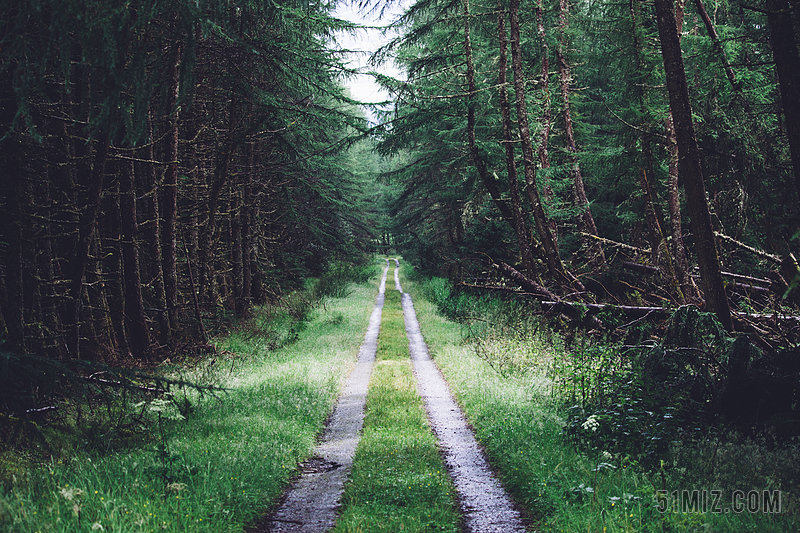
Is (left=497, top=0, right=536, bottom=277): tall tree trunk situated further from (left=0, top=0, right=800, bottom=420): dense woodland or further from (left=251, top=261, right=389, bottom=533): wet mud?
(left=251, top=261, right=389, bottom=533): wet mud

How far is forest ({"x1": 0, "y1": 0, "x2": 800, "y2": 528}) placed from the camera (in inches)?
187

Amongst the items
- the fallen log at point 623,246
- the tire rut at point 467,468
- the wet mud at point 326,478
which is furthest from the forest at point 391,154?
the wet mud at point 326,478

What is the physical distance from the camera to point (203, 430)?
6.89 meters

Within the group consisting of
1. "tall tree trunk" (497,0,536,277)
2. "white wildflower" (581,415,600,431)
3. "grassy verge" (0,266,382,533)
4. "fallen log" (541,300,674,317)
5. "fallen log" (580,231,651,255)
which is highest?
"tall tree trunk" (497,0,536,277)

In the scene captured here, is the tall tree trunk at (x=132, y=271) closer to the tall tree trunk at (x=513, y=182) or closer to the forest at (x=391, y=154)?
the forest at (x=391, y=154)

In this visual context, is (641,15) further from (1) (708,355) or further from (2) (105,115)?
(2) (105,115)

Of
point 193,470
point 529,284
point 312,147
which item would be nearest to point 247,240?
point 312,147

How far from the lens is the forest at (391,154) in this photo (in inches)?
187

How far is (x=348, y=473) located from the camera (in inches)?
239

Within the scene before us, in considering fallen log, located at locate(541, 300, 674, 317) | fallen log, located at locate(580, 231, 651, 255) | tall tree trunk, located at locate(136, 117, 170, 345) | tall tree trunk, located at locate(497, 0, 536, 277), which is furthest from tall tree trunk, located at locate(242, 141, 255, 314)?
fallen log, located at locate(541, 300, 674, 317)

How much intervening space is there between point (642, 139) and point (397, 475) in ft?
37.1

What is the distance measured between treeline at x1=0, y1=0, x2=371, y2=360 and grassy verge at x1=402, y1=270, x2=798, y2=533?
506 cm

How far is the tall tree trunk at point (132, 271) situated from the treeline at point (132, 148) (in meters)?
0.03

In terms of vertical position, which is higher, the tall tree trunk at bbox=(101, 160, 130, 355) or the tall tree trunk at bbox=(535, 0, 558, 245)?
the tall tree trunk at bbox=(535, 0, 558, 245)
